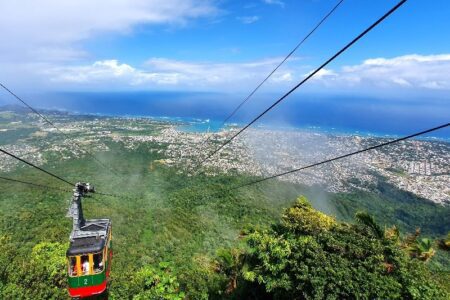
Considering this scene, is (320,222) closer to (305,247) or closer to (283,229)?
(283,229)

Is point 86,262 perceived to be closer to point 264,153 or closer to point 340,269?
point 340,269

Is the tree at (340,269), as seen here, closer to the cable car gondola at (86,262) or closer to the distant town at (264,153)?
the cable car gondola at (86,262)

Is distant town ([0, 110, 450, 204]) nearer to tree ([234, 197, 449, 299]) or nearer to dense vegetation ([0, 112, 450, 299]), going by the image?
dense vegetation ([0, 112, 450, 299])

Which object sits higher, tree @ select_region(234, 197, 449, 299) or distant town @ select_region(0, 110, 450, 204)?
tree @ select_region(234, 197, 449, 299)

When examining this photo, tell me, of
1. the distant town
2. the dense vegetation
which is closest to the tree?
the dense vegetation

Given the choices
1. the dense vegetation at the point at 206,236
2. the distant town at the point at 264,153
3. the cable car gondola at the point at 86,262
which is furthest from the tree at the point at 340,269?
the distant town at the point at 264,153

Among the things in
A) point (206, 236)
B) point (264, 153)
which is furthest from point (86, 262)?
point (264, 153)

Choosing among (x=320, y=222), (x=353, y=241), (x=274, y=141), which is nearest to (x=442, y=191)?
(x=274, y=141)

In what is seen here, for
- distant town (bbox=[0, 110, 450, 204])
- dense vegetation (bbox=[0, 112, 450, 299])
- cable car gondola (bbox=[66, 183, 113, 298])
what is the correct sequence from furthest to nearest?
distant town (bbox=[0, 110, 450, 204]) < dense vegetation (bbox=[0, 112, 450, 299]) < cable car gondola (bbox=[66, 183, 113, 298])
